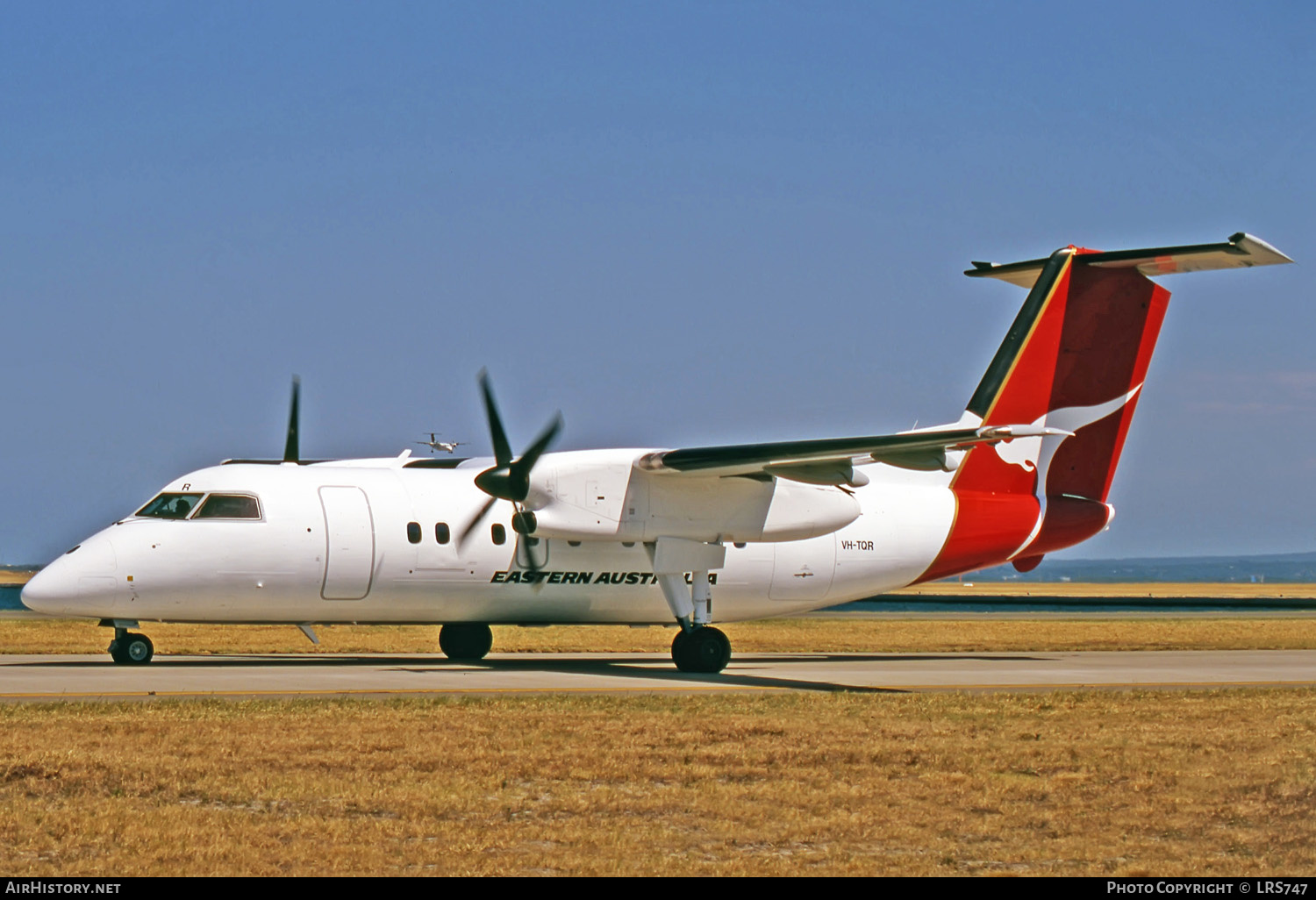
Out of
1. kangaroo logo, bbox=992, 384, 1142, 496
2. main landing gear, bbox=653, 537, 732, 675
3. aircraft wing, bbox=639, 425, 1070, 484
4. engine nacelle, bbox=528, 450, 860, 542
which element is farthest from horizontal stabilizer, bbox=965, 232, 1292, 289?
main landing gear, bbox=653, 537, 732, 675

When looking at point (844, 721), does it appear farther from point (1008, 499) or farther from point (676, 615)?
point (1008, 499)

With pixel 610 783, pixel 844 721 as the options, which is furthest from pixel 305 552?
pixel 610 783

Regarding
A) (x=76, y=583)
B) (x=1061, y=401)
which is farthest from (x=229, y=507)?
(x=1061, y=401)

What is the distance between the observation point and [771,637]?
3734cm

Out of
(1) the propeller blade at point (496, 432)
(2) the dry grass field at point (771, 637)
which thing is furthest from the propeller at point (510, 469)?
(2) the dry grass field at point (771, 637)

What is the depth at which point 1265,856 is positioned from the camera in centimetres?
896

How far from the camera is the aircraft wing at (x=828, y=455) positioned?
66.9 ft

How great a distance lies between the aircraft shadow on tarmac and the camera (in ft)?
69.3

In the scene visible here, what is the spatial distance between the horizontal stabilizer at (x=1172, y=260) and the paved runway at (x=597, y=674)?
23.6 feet

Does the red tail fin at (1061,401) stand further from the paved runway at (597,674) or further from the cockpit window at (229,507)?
the cockpit window at (229,507)

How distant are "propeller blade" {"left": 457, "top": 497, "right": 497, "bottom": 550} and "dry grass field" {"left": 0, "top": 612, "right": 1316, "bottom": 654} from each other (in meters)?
7.09

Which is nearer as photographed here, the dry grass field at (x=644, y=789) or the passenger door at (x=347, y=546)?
the dry grass field at (x=644, y=789)

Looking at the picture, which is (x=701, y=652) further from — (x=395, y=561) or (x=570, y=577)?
(x=395, y=561)

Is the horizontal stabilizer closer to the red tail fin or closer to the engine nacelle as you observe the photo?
the red tail fin
